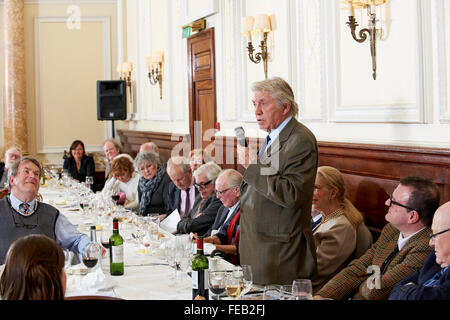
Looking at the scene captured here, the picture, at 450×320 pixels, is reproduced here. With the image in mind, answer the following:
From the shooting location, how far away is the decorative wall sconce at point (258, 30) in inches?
222

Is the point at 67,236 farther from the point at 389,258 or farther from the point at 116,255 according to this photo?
the point at 389,258

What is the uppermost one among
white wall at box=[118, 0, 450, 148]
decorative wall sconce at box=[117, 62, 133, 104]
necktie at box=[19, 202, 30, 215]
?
decorative wall sconce at box=[117, 62, 133, 104]

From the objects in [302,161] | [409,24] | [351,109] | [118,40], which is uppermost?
[118,40]

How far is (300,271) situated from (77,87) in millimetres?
9378

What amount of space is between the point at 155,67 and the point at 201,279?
7314 millimetres

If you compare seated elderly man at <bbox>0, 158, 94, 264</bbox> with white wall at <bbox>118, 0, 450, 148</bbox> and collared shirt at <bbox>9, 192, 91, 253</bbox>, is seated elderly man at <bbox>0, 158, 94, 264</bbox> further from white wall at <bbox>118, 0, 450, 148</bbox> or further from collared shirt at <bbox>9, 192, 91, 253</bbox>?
white wall at <bbox>118, 0, 450, 148</bbox>

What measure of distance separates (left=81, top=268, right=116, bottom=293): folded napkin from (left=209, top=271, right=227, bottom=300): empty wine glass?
0.53 m

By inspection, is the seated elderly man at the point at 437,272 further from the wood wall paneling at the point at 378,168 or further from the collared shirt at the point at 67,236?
the collared shirt at the point at 67,236

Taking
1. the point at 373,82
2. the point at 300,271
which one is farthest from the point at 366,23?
the point at 300,271

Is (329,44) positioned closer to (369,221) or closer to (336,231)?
(369,221)

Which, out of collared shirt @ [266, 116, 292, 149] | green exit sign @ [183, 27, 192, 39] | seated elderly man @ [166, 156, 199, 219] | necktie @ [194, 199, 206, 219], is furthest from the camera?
green exit sign @ [183, 27, 192, 39]

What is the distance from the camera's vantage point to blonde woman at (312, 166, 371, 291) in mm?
3438

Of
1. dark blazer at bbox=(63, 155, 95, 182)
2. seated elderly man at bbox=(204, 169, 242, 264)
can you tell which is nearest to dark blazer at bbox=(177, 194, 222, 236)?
seated elderly man at bbox=(204, 169, 242, 264)
